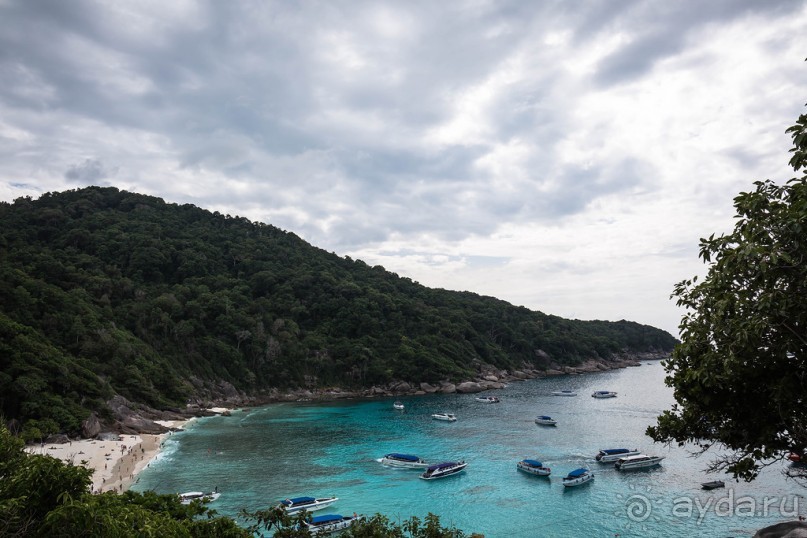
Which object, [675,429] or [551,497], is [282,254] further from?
[675,429]

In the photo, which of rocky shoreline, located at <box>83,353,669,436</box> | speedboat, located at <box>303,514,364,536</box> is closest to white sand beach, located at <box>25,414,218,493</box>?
rocky shoreline, located at <box>83,353,669,436</box>

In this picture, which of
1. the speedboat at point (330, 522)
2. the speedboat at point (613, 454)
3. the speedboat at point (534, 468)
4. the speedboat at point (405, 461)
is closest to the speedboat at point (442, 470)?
the speedboat at point (405, 461)

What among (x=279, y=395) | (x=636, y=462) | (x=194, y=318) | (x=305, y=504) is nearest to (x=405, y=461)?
(x=305, y=504)

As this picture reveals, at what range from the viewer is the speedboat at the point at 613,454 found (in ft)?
167

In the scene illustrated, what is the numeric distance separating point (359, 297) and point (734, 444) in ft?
409

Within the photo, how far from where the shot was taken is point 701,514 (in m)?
35.8

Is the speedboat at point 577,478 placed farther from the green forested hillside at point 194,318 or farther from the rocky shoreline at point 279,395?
the green forested hillside at point 194,318

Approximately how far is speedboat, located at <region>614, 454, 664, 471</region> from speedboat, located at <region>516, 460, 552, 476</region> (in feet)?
27.6

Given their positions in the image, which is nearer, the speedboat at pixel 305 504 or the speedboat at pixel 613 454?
the speedboat at pixel 305 504

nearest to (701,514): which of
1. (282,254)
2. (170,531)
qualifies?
(170,531)

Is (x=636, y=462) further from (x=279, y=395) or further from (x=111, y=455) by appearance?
(x=279, y=395)

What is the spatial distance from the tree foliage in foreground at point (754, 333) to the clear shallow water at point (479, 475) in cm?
2642

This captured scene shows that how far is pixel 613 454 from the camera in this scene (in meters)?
51.8

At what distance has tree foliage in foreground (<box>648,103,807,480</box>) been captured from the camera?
9266mm
